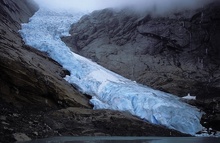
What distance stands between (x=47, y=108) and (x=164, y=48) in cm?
2005

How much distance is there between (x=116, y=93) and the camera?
3009 centimetres

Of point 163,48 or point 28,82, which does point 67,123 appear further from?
point 163,48

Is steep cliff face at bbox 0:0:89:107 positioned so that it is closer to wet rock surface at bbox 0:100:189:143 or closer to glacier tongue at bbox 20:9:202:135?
wet rock surface at bbox 0:100:189:143

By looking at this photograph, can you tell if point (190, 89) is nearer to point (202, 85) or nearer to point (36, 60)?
point (202, 85)

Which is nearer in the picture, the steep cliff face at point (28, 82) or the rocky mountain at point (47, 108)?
the rocky mountain at point (47, 108)

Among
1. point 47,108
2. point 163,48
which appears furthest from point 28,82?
point 163,48

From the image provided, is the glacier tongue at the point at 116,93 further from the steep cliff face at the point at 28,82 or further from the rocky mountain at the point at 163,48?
the rocky mountain at the point at 163,48

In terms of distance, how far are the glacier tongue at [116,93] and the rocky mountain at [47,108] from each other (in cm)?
181

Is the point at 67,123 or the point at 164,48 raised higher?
the point at 164,48

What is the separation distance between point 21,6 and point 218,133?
107ft

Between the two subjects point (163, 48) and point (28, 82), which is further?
point (163, 48)

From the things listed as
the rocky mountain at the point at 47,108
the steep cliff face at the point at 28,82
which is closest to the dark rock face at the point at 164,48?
the rocky mountain at the point at 47,108

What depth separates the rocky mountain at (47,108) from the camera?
21047 millimetres

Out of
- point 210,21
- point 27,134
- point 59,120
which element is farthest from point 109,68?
point 27,134
